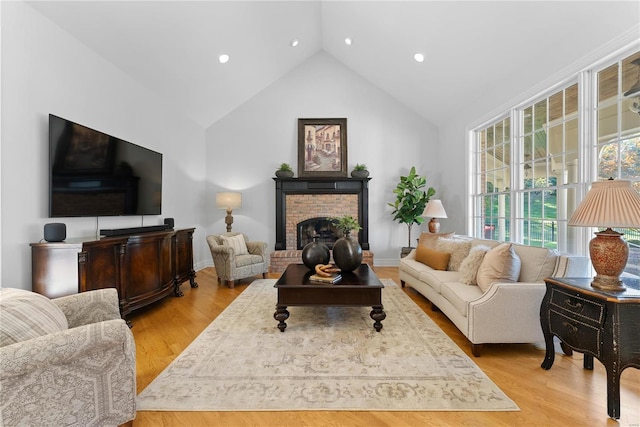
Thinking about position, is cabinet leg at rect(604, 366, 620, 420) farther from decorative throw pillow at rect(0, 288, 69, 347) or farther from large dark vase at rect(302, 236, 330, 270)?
decorative throw pillow at rect(0, 288, 69, 347)

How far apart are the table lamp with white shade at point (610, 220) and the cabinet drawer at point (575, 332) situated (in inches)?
10.8

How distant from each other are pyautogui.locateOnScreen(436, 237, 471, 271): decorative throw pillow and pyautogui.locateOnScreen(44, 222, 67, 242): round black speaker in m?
4.00

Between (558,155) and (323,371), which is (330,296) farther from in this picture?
(558,155)

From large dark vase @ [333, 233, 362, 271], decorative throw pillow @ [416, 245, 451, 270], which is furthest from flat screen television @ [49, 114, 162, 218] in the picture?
decorative throw pillow @ [416, 245, 451, 270]

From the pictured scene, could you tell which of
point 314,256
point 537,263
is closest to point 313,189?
point 314,256

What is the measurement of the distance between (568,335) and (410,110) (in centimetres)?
520

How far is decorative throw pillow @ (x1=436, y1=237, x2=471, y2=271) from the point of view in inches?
143

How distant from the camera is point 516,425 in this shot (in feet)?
5.28

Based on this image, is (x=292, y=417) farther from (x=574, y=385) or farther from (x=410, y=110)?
(x=410, y=110)

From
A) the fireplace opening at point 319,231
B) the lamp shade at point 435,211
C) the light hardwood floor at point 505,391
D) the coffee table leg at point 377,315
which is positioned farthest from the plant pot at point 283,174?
the coffee table leg at point 377,315

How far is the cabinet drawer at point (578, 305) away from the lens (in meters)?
1.80

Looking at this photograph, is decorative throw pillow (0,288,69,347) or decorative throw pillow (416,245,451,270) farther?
decorative throw pillow (416,245,451,270)

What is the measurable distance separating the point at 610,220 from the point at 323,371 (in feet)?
6.77

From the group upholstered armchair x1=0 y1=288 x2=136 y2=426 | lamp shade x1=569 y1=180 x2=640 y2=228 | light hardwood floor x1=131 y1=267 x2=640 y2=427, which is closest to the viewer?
upholstered armchair x1=0 y1=288 x2=136 y2=426
